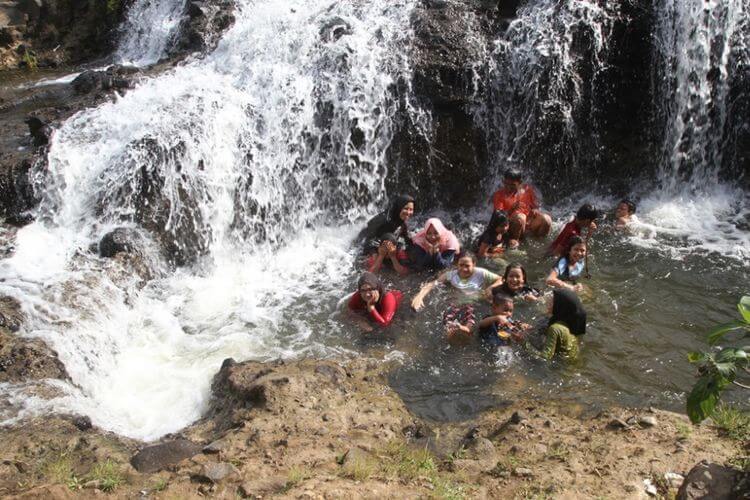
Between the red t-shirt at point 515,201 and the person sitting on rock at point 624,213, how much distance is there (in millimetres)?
1213

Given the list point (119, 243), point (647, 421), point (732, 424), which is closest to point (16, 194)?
point (119, 243)

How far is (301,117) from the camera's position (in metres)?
8.34

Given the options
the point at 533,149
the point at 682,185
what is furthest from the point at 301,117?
the point at 682,185

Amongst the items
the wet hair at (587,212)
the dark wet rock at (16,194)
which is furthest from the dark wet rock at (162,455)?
the wet hair at (587,212)

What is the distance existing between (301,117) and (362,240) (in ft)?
6.30

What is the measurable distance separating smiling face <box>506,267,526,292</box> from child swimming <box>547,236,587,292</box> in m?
0.94

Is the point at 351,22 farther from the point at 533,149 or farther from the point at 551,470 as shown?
the point at 551,470

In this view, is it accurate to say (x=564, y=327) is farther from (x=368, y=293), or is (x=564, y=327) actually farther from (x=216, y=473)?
(x=216, y=473)

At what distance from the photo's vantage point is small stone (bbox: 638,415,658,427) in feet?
14.1

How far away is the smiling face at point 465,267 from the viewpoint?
6402 millimetres

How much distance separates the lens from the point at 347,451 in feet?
13.7

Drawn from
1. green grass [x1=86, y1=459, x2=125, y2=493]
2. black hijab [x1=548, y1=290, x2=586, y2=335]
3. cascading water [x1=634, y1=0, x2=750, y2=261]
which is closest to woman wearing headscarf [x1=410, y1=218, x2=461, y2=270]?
black hijab [x1=548, y1=290, x2=586, y2=335]

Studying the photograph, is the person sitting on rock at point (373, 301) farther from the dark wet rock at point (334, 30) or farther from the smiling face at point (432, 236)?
the dark wet rock at point (334, 30)

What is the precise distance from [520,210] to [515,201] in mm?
131
